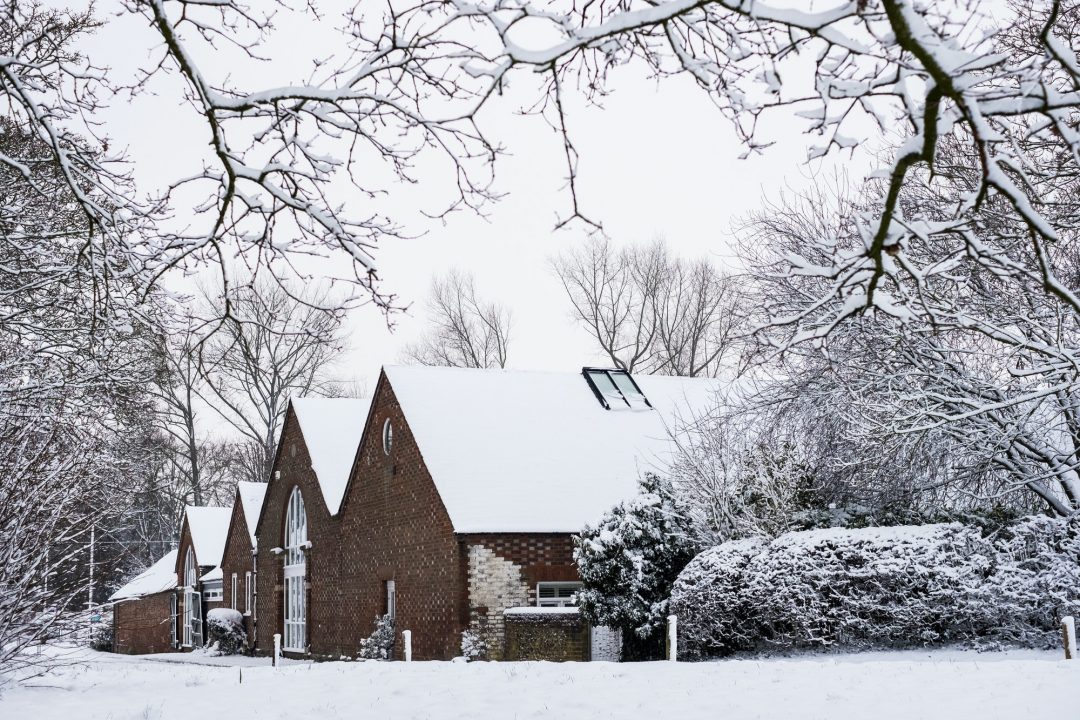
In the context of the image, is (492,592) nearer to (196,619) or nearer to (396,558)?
(396,558)

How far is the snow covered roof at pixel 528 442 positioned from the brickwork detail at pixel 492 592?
25.7 inches

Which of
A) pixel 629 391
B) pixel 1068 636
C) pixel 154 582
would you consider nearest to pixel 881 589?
pixel 1068 636

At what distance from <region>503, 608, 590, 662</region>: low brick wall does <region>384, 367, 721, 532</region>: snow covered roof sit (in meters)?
1.94

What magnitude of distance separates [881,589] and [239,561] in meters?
25.8

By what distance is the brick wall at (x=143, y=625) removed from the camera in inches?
1737

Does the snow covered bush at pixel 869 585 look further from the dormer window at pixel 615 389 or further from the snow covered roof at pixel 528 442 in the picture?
the dormer window at pixel 615 389

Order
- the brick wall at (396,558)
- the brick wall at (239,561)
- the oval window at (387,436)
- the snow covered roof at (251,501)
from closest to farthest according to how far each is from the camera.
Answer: the brick wall at (396,558), the oval window at (387,436), the brick wall at (239,561), the snow covered roof at (251,501)

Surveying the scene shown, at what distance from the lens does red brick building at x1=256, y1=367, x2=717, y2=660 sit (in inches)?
853

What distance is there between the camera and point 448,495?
73.0 ft

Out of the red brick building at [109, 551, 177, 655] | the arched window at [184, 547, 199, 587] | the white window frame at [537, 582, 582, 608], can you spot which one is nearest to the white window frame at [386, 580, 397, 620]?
the white window frame at [537, 582, 582, 608]

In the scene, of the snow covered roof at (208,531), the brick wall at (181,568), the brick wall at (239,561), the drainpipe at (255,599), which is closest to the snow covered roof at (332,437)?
the drainpipe at (255,599)

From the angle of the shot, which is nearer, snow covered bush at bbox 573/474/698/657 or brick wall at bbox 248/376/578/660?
snow covered bush at bbox 573/474/698/657

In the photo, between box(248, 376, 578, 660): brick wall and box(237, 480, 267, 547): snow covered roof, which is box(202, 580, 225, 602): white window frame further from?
box(248, 376, 578, 660): brick wall

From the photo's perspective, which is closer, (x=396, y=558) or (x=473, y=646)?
(x=473, y=646)
